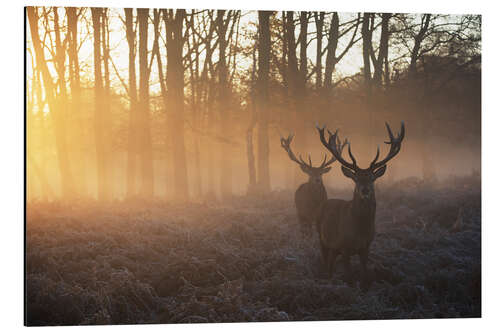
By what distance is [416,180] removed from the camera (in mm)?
7438

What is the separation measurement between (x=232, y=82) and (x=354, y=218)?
167 inches

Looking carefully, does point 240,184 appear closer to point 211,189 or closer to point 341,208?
point 211,189

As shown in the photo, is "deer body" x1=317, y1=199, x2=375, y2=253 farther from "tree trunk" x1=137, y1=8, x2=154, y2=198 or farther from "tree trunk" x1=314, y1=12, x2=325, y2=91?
"tree trunk" x1=137, y1=8, x2=154, y2=198

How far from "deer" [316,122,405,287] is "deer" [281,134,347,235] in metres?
1.28

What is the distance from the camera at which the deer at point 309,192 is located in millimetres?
7473

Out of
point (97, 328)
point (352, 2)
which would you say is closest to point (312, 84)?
point (352, 2)

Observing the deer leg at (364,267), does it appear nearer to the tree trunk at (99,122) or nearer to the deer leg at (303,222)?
the deer leg at (303,222)

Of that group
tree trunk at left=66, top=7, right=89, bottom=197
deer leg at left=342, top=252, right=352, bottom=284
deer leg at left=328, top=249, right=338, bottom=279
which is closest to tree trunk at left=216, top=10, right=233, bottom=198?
tree trunk at left=66, top=7, right=89, bottom=197

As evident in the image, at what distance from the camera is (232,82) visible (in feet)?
29.8

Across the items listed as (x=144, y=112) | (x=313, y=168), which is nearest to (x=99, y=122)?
(x=144, y=112)

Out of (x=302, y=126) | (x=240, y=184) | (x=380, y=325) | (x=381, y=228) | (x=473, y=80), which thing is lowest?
(x=380, y=325)

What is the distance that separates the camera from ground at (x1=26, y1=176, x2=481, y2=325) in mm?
5520

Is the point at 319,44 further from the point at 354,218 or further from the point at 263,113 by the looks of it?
the point at 354,218

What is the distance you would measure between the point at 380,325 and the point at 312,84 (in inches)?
152
